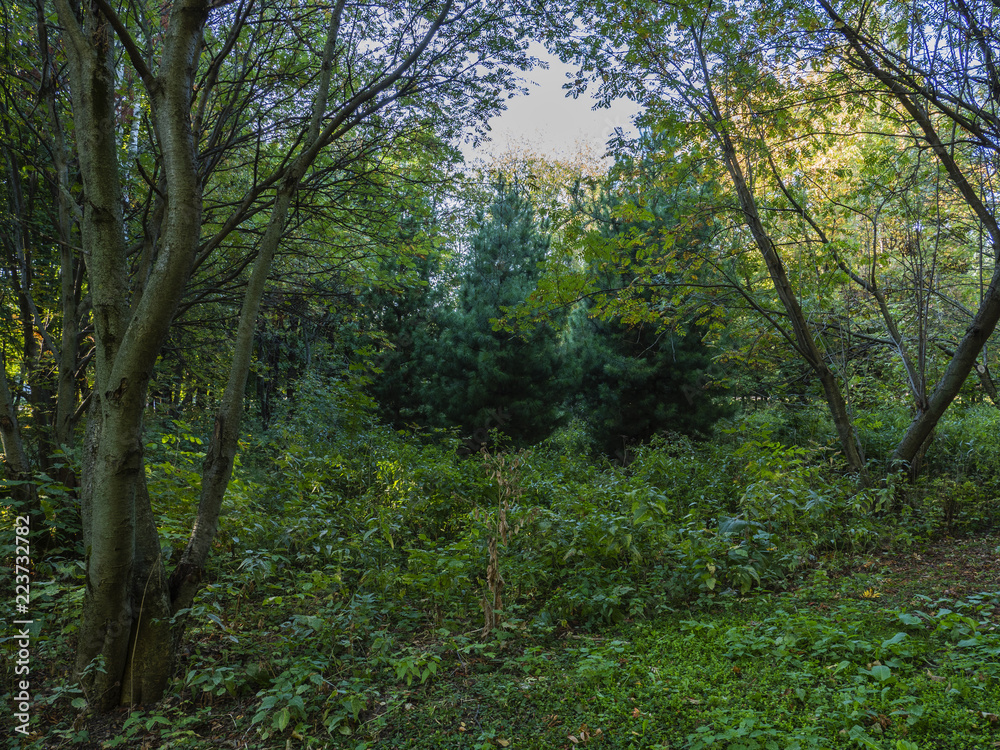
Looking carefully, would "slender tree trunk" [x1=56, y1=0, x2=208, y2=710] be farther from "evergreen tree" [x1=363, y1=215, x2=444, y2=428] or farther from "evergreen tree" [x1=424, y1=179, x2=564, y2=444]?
"evergreen tree" [x1=363, y1=215, x2=444, y2=428]

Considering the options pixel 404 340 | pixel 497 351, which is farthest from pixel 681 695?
pixel 404 340

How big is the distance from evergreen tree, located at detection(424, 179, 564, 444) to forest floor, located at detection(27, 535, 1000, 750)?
764 cm

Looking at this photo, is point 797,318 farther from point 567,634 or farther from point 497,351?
point 497,351

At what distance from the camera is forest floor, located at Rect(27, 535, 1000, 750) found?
224cm

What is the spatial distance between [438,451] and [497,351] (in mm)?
3086

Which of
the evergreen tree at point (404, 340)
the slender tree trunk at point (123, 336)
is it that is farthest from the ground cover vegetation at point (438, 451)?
the evergreen tree at point (404, 340)

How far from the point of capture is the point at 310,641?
3.20 meters

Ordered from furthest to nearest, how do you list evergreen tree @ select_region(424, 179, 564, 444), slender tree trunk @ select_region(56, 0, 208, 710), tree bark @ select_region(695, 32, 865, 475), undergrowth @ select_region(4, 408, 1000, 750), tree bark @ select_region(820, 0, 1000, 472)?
evergreen tree @ select_region(424, 179, 564, 444)
tree bark @ select_region(695, 32, 865, 475)
tree bark @ select_region(820, 0, 1000, 472)
slender tree trunk @ select_region(56, 0, 208, 710)
undergrowth @ select_region(4, 408, 1000, 750)

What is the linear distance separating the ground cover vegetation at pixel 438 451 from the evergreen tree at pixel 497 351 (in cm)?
223

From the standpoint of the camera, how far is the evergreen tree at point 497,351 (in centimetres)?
1089


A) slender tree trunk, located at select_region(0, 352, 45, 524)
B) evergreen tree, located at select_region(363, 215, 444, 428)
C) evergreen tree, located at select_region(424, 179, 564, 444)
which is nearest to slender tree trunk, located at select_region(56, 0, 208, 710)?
slender tree trunk, located at select_region(0, 352, 45, 524)

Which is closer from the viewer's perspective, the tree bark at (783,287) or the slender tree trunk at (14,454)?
the slender tree trunk at (14,454)

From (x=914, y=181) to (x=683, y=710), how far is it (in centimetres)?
621

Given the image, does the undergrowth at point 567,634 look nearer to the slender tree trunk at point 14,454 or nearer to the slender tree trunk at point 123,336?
the slender tree trunk at point 123,336
